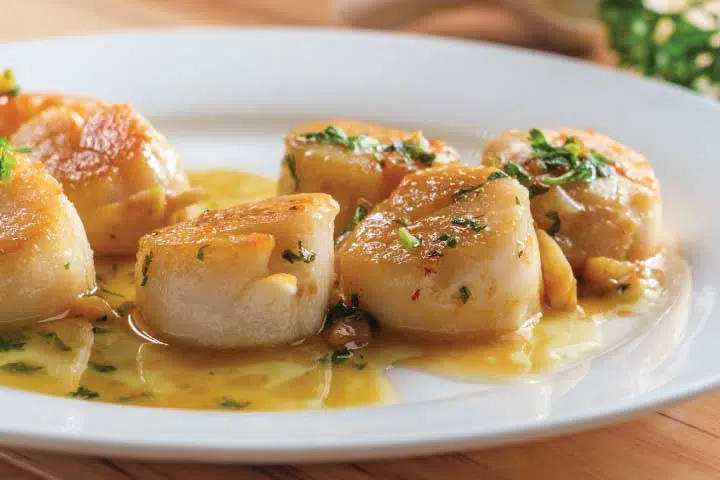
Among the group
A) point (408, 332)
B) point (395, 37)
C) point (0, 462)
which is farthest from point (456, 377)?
point (395, 37)

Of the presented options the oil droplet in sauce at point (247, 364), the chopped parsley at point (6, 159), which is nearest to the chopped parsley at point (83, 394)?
the oil droplet in sauce at point (247, 364)

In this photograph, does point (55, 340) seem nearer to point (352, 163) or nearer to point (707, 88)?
point (352, 163)

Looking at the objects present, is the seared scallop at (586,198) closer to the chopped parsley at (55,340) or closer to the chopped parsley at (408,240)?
the chopped parsley at (408,240)

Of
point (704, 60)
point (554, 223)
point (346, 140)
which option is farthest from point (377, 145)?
point (704, 60)

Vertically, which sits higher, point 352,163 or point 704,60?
point 704,60

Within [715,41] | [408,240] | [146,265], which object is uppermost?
[715,41]

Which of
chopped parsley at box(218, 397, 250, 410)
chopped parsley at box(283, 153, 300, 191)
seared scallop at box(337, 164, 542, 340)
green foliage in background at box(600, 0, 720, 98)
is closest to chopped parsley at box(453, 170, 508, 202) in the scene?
seared scallop at box(337, 164, 542, 340)
